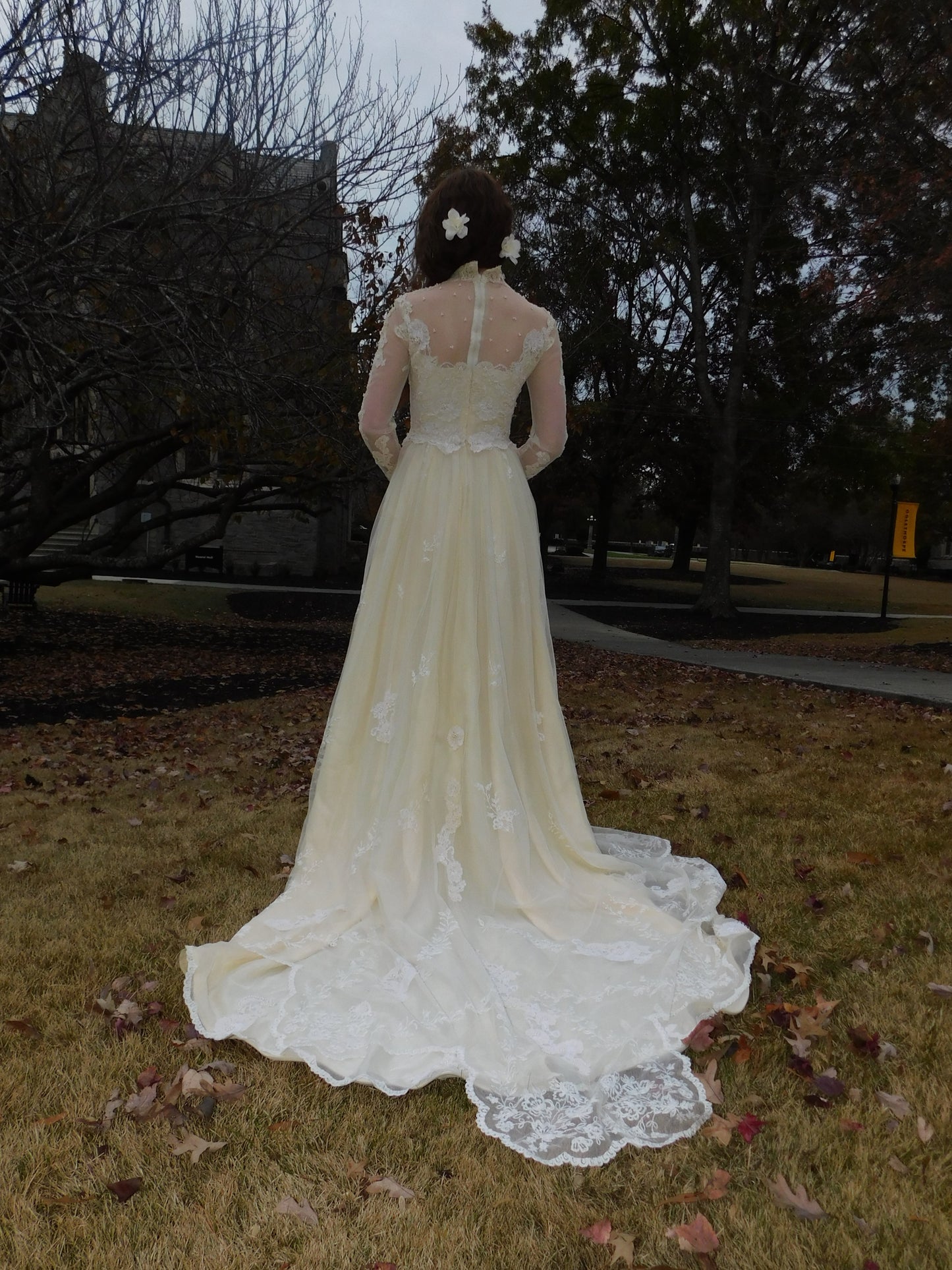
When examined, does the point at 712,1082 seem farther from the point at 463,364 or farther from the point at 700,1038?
the point at 463,364

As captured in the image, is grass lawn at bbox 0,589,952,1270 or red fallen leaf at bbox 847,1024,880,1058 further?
red fallen leaf at bbox 847,1024,880,1058

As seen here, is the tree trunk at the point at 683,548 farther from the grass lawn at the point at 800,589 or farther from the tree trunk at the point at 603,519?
the tree trunk at the point at 603,519

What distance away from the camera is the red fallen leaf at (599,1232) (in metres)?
1.87

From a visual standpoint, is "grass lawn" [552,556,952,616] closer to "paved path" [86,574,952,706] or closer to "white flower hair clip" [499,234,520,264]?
"paved path" [86,574,952,706]

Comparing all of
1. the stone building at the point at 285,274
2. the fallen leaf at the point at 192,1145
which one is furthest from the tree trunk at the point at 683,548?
the fallen leaf at the point at 192,1145

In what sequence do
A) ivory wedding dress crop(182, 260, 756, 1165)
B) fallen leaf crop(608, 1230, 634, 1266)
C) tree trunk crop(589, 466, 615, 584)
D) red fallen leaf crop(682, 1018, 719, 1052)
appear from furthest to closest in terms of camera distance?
tree trunk crop(589, 466, 615, 584) → ivory wedding dress crop(182, 260, 756, 1165) → red fallen leaf crop(682, 1018, 719, 1052) → fallen leaf crop(608, 1230, 634, 1266)

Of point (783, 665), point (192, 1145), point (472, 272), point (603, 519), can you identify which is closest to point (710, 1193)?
point (192, 1145)

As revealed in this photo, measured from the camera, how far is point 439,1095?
7.88ft

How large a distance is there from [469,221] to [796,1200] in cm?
316

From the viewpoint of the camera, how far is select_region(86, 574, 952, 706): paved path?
378 inches

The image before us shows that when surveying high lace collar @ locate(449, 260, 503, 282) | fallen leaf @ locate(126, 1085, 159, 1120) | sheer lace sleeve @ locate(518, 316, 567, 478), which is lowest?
fallen leaf @ locate(126, 1085, 159, 1120)

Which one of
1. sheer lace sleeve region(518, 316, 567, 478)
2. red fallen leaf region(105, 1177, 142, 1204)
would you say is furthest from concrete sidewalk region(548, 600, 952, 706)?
red fallen leaf region(105, 1177, 142, 1204)

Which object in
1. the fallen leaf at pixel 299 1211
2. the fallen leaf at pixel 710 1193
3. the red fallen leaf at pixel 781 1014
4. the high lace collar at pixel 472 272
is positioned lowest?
the fallen leaf at pixel 299 1211

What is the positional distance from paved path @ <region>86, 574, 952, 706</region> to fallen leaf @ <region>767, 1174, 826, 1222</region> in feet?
24.6
